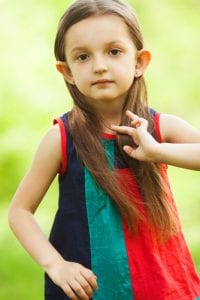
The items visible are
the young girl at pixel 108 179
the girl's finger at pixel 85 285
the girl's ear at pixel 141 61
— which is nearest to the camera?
the girl's finger at pixel 85 285

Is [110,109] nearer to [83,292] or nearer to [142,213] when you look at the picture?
[142,213]

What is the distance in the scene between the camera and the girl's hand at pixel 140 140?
8.04 feet

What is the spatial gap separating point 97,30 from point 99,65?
107 mm

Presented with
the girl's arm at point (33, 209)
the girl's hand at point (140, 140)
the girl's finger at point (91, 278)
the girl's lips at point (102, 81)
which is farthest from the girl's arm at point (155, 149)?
the girl's finger at point (91, 278)

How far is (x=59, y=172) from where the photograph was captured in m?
2.65

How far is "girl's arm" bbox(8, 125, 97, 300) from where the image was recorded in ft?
8.27

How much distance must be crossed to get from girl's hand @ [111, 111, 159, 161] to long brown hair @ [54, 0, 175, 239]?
Result: 0.08 meters

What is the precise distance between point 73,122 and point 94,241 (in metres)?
0.37

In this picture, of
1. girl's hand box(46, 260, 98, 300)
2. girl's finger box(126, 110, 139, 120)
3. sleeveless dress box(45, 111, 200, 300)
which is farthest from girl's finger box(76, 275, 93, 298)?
girl's finger box(126, 110, 139, 120)

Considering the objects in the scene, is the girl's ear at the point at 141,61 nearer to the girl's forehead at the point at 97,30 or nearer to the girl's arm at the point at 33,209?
the girl's forehead at the point at 97,30

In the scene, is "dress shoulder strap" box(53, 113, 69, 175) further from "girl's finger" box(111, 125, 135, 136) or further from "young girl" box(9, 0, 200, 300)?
"girl's finger" box(111, 125, 135, 136)

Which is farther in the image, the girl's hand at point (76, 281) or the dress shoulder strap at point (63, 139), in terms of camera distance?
the dress shoulder strap at point (63, 139)

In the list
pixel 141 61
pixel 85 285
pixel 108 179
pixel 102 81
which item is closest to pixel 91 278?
pixel 85 285

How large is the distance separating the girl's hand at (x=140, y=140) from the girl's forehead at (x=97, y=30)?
24cm
